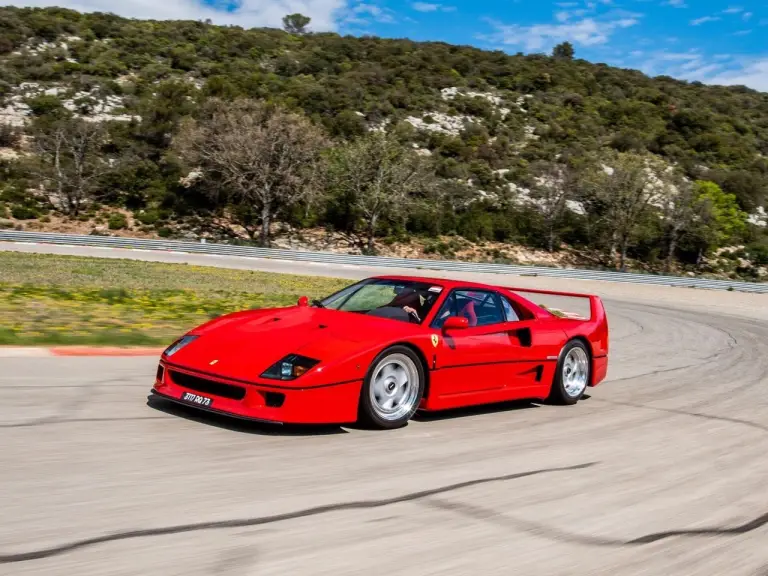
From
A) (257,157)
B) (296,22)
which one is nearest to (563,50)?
(296,22)

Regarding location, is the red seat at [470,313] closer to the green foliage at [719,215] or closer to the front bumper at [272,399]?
the front bumper at [272,399]

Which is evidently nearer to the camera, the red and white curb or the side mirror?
the side mirror

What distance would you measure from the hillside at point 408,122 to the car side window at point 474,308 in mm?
41886

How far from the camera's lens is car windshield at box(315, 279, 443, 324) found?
6234 mm

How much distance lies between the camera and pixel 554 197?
52375 mm

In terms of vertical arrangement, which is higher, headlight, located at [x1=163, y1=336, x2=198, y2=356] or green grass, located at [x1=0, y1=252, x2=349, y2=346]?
headlight, located at [x1=163, y1=336, x2=198, y2=356]

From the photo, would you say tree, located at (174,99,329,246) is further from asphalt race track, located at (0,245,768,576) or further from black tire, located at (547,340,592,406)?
asphalt race track, located at (0,245,768,576)

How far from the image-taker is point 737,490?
4.69 m

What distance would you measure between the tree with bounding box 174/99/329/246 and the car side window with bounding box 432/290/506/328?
4025cm

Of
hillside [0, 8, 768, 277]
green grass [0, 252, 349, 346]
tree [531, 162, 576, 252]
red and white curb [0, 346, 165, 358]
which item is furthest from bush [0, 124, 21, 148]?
red and white curb [0, 346, 165, 358]

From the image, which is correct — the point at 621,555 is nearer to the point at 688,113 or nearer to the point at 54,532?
the point at 54,532

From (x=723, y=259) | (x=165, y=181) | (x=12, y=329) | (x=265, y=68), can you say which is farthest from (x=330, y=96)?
(x=12, y=329)

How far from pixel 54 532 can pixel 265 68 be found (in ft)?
255

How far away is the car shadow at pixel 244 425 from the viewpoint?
5242mm
